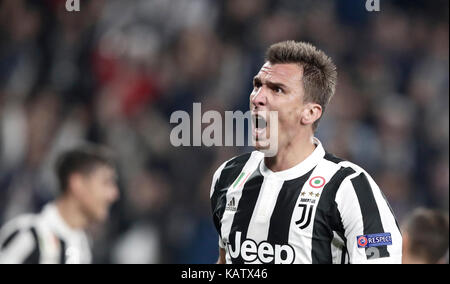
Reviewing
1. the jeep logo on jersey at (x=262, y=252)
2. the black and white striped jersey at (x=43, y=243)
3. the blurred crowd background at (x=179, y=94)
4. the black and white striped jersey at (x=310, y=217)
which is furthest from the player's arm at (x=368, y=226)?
the blurred crowd background at (x=179, y=94)

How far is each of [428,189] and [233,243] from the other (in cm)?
381

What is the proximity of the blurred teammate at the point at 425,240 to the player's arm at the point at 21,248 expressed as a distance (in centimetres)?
206

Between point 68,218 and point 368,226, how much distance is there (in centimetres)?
241

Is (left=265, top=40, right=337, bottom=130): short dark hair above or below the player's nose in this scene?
above

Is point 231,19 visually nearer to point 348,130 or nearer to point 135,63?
point 135,63

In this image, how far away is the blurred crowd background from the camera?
557 cm

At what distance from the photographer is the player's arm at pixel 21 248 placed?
368cm

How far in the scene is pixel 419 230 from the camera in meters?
3.57

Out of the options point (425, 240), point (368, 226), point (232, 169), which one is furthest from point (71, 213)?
point (368, 226)

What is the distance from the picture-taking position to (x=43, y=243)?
→ 12.6ft

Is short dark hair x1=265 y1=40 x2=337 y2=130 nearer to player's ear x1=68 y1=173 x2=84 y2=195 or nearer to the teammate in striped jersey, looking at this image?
the teammate in striped jersey

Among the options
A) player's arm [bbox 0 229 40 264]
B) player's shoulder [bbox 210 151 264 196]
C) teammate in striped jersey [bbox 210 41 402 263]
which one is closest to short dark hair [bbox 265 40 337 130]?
teammate in striped jersey [bbox 210 41 402 263]

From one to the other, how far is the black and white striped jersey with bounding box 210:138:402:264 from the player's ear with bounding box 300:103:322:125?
0.12 metres
